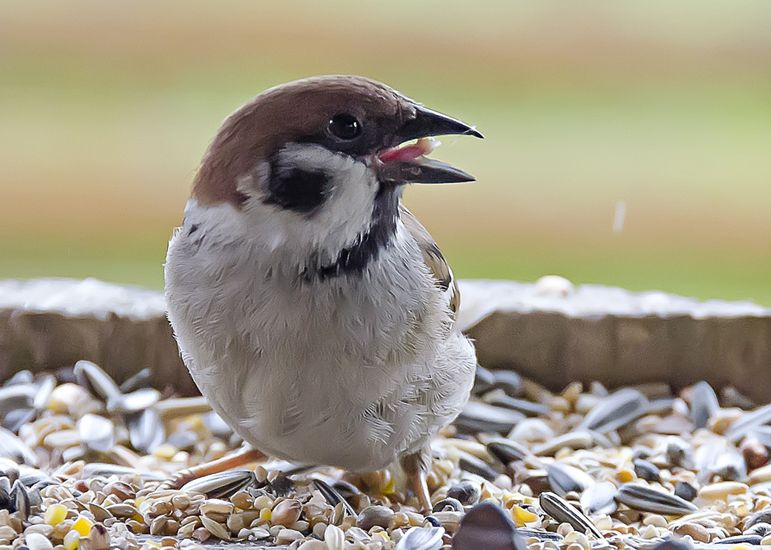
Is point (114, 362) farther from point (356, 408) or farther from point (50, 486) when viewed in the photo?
point (356, 408)

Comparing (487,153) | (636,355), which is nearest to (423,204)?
(487,153)

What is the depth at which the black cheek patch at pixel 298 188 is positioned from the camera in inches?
46.1

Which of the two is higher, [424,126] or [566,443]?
[424,126]

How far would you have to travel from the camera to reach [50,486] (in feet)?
4.64

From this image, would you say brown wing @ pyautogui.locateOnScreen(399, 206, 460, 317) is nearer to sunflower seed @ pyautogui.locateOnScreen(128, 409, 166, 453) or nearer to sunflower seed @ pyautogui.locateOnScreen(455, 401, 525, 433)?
sunflower seed @ pyautogui.locateOnScreen(455, 401, 525, 433)

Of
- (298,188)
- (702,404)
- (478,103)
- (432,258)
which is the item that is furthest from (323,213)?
(478,103)

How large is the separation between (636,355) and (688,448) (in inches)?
9.9

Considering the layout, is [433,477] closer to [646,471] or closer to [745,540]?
[646,471]

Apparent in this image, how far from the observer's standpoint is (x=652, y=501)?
1.55 m

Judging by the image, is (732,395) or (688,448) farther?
(732,395)

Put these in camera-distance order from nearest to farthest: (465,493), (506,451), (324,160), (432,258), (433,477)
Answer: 1. (324,160)
2. (432,258)
3. (465,493)
4. (433,477)
5. (506,451)

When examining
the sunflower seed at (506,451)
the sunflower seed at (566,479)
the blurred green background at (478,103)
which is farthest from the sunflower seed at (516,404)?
the blurred green background at (478,103)

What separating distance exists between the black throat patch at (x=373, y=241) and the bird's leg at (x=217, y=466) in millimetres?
465

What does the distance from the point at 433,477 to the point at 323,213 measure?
0.61 meters
